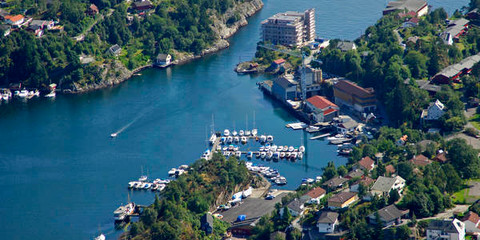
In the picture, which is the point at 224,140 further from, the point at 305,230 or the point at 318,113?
the point at 305,230

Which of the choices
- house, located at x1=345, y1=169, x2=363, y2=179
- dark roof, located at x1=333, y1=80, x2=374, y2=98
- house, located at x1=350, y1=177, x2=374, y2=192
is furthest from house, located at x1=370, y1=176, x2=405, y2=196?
dark roof, located at x1=333, y1=80, x2=374, y2=98

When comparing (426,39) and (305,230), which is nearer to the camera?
(305,230)

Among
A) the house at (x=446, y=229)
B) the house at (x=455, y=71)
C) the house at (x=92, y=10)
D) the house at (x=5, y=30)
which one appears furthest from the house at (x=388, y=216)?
the house at (x=92, y=10)

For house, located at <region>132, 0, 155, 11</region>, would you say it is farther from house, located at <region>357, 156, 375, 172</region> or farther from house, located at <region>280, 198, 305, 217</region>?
house, located at <region>280, 198, 305, 217</region>

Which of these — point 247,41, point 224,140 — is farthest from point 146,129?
point 247,41

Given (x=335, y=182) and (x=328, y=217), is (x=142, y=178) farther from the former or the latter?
(x=328, y=217)

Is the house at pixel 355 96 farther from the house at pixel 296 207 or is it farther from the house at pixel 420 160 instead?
the house at pixel 296 207
